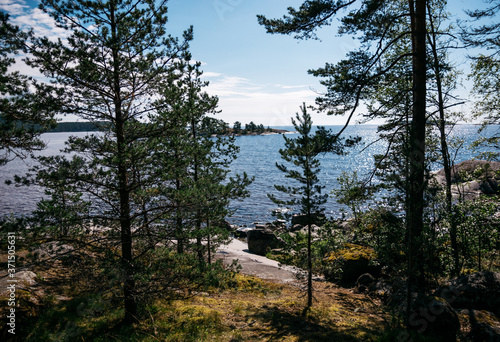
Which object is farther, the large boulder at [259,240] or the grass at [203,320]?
the large boulder at [259,240]

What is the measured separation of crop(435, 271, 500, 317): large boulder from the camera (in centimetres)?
873

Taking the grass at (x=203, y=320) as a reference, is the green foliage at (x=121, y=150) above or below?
above

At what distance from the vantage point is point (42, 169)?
253 inches

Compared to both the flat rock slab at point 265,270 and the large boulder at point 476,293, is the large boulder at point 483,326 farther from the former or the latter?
the flat rock slab at point 265,270

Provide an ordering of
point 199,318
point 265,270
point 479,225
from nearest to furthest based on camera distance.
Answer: point 199,318 < point 479,225 < point 265,270

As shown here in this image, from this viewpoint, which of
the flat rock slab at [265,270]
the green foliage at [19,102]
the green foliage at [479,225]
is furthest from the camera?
the flat rock slab at [265,270]

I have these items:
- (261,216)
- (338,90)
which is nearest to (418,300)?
(338,90)

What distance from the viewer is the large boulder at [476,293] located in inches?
344

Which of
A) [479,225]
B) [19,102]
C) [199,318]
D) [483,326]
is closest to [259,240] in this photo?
[199,318]

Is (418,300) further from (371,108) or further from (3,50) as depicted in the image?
(3,50)

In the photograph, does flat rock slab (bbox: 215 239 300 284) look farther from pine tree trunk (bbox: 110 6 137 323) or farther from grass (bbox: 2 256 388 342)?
pine tree trunk (bbox: 110 6 137 323)

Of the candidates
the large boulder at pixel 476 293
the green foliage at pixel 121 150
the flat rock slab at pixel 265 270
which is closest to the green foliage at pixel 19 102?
the green foliage at pixel 121 150

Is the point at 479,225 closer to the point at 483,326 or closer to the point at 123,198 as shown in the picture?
the point at 483,326

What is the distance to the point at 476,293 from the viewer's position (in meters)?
8.98
